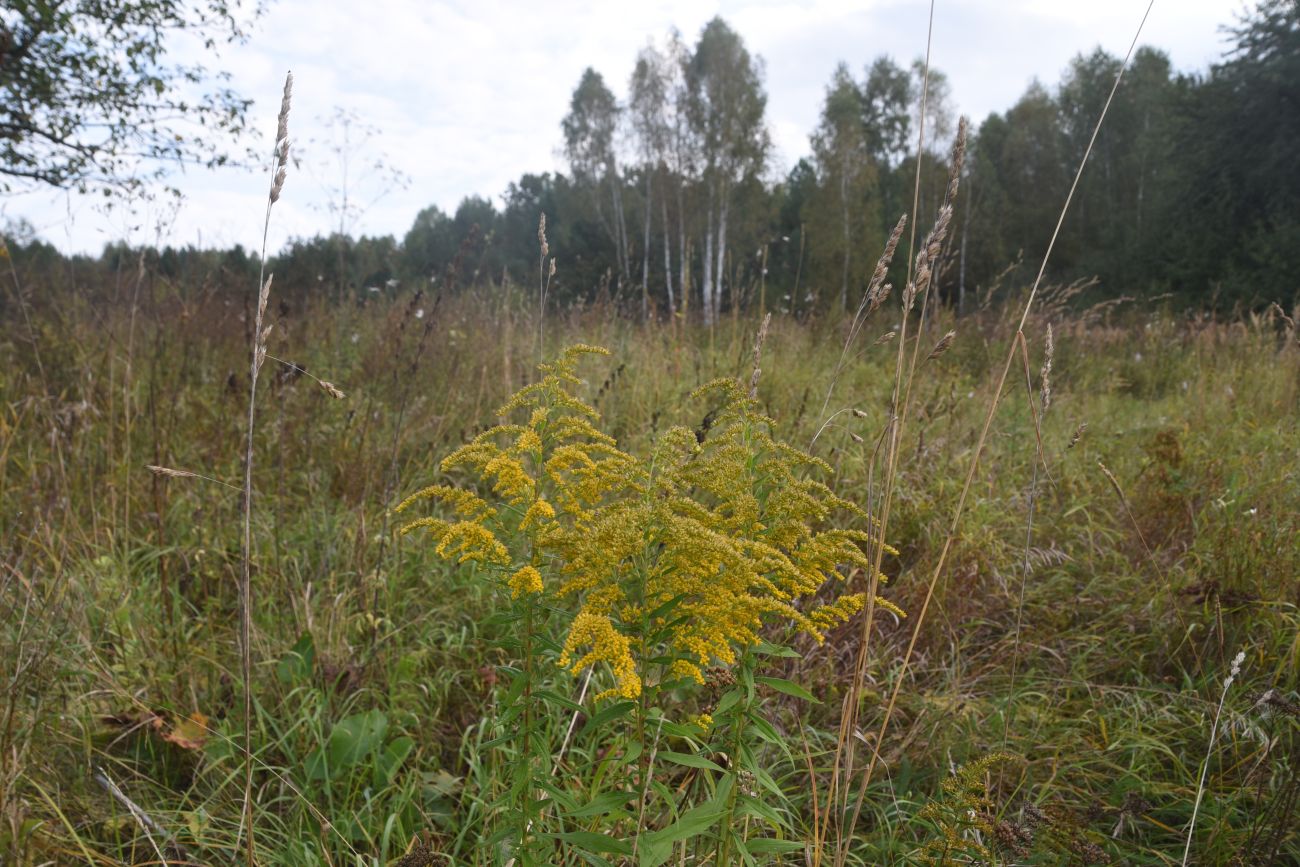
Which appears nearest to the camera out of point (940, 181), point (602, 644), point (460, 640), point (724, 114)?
point (602, 644)

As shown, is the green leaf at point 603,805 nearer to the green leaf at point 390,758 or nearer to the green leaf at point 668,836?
the green leaf at point 668,836

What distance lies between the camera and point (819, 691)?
233cm

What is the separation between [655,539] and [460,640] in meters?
1.55

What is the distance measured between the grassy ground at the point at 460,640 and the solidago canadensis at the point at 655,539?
43 cm

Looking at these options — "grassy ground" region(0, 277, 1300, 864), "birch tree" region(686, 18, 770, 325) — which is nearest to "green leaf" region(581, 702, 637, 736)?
"grassy ground" region(0, 277, 1300, 864)

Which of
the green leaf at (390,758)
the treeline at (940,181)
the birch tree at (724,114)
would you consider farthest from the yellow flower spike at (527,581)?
the birch tree at (724,114)

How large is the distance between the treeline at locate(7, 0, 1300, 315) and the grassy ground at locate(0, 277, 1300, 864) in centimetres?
910

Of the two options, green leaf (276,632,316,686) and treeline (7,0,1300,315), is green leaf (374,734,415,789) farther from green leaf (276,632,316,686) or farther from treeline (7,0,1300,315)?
treeline (7,0,1300,315)

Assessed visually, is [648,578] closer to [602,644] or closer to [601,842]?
[602,644]

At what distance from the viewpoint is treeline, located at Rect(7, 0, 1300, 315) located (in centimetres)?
1869

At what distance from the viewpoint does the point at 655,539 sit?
1109mm

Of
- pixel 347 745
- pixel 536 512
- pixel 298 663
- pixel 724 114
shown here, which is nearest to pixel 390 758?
pixel 347 745

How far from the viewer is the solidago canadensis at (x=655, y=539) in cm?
105

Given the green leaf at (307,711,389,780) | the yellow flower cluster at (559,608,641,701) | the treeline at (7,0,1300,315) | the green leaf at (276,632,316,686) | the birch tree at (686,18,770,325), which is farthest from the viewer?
the birch tree at (686,18,770,325)
